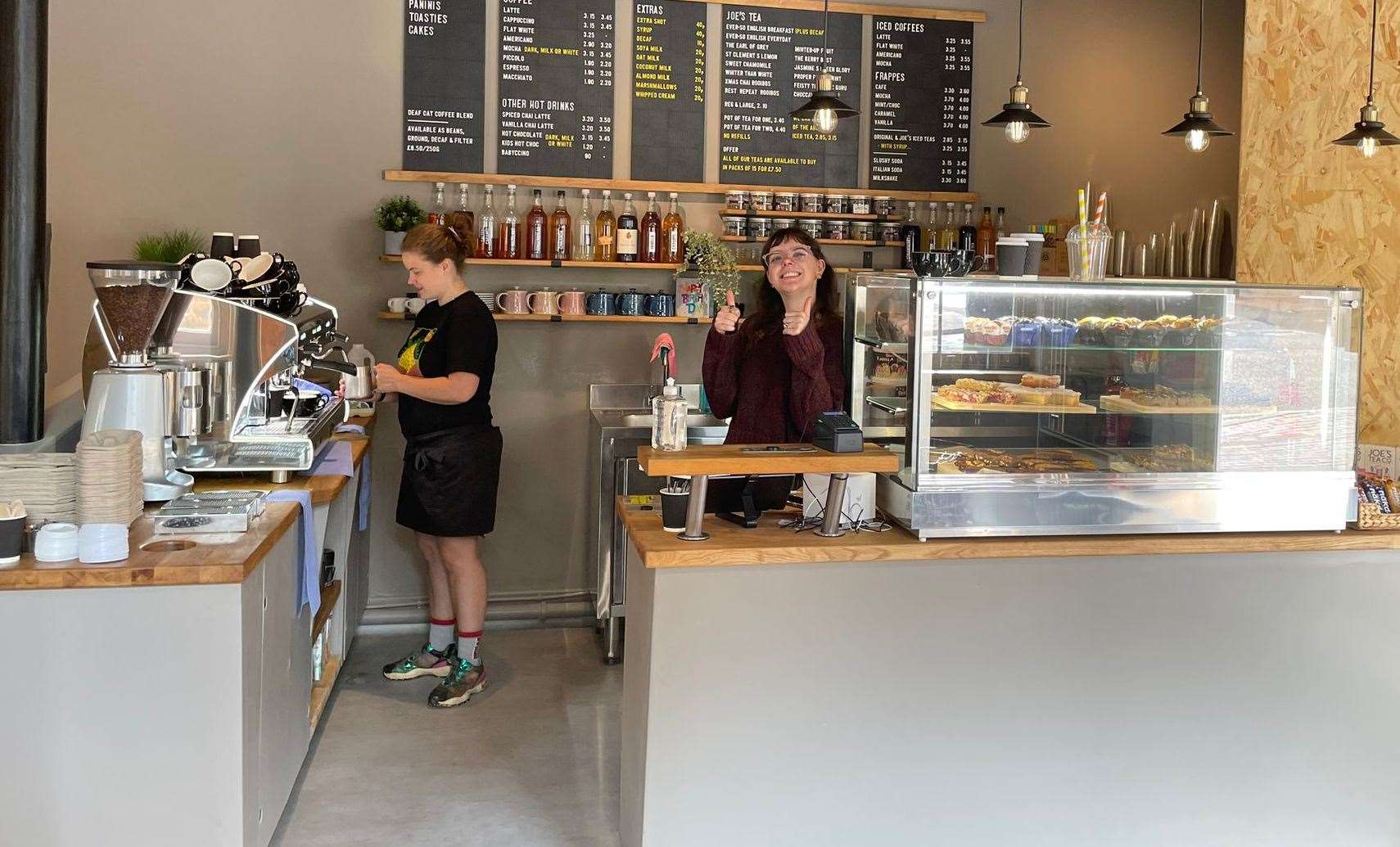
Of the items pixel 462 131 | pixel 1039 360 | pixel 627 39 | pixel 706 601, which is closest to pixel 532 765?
pixel 706 601

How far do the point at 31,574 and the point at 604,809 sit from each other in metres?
1.61

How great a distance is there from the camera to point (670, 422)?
2.67 m

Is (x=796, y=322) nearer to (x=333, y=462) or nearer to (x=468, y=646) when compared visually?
(x=333, y=462)

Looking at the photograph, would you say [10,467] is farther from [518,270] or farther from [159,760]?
[518,270]

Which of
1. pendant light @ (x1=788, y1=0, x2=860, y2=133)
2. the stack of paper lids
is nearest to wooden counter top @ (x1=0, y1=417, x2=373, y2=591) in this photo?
Result: the stack of paper lids

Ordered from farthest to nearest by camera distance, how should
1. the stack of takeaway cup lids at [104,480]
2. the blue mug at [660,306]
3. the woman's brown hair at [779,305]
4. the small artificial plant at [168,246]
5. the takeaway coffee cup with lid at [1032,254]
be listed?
the blue mug at [660,306]
the small artificial plant at [168,246]
the woman's brown hair at [779,305]
the takeaway coffee cup with lid at [1032,254]
the stack of takeaway cup lids at [104,480]

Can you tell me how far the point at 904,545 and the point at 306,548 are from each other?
1521 mm

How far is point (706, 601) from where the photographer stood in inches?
102

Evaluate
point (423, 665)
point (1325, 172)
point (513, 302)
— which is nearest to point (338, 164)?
point (513, 302)

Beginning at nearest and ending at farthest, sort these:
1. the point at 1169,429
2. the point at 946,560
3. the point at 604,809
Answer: the point at 946,560
the point at 1169,429
the point at 604,809

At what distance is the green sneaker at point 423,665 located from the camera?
170 inches

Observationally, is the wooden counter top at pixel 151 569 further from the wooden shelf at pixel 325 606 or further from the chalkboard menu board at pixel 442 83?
the chalkboard menu board at pixel 442 83

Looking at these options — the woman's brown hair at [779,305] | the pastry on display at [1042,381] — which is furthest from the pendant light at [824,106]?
the pastry on display at [1042,381]

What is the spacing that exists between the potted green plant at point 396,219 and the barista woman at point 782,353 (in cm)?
172
